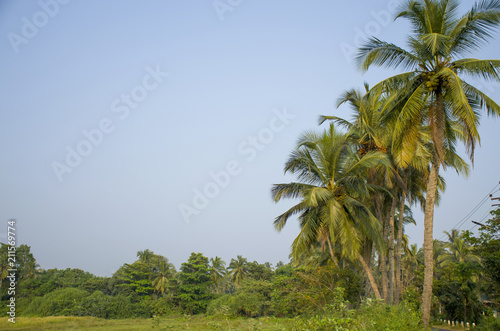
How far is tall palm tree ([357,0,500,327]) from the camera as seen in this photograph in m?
10.6

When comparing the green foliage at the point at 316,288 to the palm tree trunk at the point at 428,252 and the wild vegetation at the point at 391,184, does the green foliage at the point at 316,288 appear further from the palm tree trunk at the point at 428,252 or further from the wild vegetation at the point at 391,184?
the palm tree trunk at the point at 428,252

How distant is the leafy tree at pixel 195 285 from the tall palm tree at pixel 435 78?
42.6m

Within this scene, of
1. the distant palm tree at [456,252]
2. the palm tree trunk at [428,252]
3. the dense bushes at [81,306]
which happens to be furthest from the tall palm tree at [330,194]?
the dense bushes at [81,306]

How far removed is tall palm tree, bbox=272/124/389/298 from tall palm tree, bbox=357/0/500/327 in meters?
3.89

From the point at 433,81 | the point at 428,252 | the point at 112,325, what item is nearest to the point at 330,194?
the point at 428,252

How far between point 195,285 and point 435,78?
45.8 meters

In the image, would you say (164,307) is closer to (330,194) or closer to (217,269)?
(217,269)

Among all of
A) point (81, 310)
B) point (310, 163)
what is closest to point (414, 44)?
point (310, 163)

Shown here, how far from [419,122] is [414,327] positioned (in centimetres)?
665

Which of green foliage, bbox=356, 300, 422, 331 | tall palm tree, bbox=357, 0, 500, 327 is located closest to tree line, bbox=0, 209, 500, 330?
green foliage, bbox=356, 300, 422, 331

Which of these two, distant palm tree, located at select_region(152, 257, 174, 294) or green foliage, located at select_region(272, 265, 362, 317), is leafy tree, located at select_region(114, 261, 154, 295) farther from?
green foliage, located at select_region(272, 265, 362, 317)

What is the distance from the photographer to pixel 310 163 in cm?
1708

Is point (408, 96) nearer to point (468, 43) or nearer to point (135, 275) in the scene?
point (468, 43)

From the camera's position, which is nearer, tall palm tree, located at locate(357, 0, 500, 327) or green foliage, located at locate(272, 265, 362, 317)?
tall palm tree, located at locate(357, 0, 500, 327)
